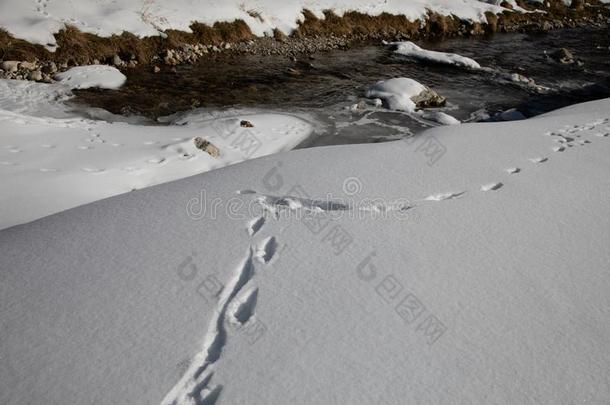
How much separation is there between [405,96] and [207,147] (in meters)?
4.85

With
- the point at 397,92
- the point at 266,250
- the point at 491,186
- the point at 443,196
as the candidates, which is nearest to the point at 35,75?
the point at 397,92

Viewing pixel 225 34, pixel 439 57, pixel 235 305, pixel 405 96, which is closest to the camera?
pixel 235 305

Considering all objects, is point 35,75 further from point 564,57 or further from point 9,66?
point 564,57

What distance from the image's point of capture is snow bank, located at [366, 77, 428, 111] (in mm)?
8484

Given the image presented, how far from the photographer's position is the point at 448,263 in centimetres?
301

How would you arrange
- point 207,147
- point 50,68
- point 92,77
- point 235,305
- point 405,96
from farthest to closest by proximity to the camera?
point 50,68 → point 92,77 → point 405,96 → point 207,147 → point 235,305

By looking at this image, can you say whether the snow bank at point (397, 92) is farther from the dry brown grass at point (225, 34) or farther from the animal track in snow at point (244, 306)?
the animal track in snow at point (244, 306)

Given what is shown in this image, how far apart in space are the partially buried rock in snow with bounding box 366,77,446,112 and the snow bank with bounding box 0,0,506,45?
6.20 meters

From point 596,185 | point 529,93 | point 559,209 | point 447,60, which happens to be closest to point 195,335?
point 559,209

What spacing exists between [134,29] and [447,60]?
361 inches

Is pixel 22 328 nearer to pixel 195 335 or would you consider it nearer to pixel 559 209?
pixel 195 335

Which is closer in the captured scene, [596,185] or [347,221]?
[347,221]

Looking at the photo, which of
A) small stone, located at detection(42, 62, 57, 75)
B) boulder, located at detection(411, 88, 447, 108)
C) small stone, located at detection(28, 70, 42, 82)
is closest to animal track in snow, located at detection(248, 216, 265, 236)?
boulder, located at detection(411, 88, 447, 108)

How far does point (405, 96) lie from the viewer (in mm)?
8617
